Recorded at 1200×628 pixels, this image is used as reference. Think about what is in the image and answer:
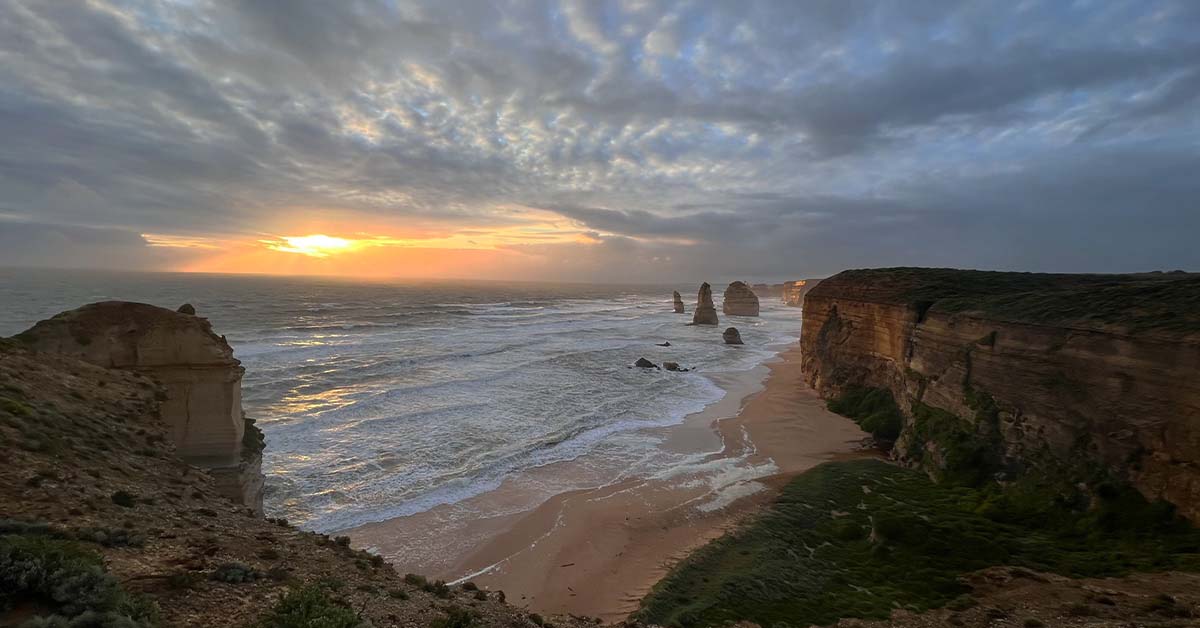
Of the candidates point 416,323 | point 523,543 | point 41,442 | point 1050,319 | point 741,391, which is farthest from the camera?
point 416,323

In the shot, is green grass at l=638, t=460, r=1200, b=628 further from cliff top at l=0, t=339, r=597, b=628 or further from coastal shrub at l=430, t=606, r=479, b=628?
coastal shrub at l=430, t=606, r=479, b=628

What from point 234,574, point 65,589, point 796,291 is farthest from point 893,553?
point 796,291

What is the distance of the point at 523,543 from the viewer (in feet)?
45.7

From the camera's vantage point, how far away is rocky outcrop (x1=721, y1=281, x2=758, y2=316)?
93812mm

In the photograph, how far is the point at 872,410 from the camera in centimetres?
2427

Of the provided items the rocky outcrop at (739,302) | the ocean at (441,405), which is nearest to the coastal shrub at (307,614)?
the ocean at (441,405)

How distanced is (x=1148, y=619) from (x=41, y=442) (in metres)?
18.3

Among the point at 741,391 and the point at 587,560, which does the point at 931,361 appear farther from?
the point at 587,560

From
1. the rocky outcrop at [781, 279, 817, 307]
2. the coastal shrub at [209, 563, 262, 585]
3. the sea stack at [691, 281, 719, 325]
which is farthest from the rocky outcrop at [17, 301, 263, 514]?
the rocky outcrop at [781, 279, 817, 307]

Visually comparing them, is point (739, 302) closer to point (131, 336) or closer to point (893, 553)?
point (893, 553)

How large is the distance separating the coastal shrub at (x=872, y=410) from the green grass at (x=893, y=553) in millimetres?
7220

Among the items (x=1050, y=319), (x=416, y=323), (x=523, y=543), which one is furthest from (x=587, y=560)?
(x=416, y=323)

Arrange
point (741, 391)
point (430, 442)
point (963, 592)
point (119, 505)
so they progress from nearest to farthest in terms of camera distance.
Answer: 1. point (119, 505)
2. point (963, 592)
3. point (430, 442)
4. point (741, 391)

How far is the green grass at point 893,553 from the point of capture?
10.1m
